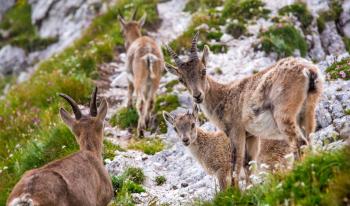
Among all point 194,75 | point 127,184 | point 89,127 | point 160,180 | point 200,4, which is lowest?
point 200,4

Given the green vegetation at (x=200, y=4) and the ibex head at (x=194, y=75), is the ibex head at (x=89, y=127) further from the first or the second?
the green vegetation at (x=200, y=4)

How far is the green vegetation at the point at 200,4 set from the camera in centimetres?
2245

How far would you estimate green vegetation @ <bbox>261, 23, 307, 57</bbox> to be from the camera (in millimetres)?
17828

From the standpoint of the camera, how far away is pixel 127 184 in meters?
11.6

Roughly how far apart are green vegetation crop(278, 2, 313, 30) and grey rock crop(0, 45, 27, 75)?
551 inches

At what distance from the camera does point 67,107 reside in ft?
54.1

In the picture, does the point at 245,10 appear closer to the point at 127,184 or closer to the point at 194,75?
the point at 194,75

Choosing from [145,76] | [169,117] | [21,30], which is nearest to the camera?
[169,117]

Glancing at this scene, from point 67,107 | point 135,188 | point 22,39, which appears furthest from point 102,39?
point 135,188

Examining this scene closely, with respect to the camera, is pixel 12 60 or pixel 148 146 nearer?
pixel 148 146

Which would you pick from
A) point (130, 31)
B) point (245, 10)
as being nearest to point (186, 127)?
point (130, 31)

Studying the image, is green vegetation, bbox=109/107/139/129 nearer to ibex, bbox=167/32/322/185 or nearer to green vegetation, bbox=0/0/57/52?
ibex, bbox=167/32/322/185

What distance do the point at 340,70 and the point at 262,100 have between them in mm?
4217

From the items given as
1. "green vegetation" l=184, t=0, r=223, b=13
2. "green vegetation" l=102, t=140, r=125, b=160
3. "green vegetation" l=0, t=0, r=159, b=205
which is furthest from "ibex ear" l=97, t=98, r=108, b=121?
"green vegetation" l=184, t=0, r=223, b=13
